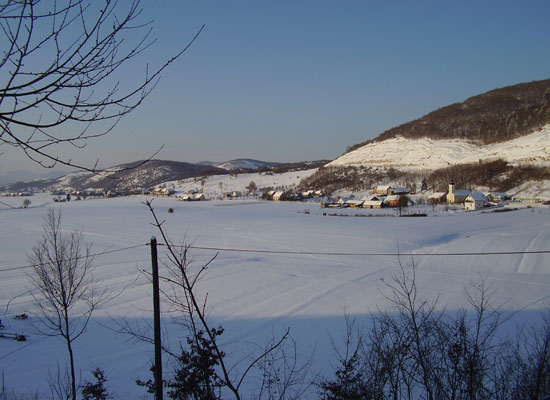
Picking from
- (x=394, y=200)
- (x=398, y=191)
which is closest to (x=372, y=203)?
(x=394, y=200)

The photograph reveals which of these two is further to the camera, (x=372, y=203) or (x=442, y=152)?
(x=442, y=152)

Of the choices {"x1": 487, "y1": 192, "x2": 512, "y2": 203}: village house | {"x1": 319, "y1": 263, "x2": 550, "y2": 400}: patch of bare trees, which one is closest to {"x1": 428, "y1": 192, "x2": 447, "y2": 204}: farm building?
{"x1": 487, "y1": 192, "x2": 512, "y2": 203}: village house

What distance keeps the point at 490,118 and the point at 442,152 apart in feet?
114

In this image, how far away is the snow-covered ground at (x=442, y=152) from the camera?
253 ft

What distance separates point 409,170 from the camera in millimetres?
92500

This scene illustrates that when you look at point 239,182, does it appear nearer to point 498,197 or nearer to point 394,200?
point 394,200

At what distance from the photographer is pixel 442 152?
10069 cm

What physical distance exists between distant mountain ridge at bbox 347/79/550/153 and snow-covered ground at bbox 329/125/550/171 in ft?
18.8

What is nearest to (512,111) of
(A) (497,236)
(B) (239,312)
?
(A) (497,236)

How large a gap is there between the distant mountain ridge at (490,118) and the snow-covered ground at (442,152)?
18.8 ft

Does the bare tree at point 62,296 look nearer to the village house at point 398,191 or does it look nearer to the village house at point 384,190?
the village house at point 398,191

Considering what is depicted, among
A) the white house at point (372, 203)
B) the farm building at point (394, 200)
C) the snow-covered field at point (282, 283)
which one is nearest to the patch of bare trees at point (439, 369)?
the snow-covered field at point (282, 283)

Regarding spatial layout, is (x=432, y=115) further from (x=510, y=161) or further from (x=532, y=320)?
(x=532, y=320)

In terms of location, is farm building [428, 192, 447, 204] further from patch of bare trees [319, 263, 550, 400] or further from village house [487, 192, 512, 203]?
patch of bare trees [319, 263, 550, 400]
